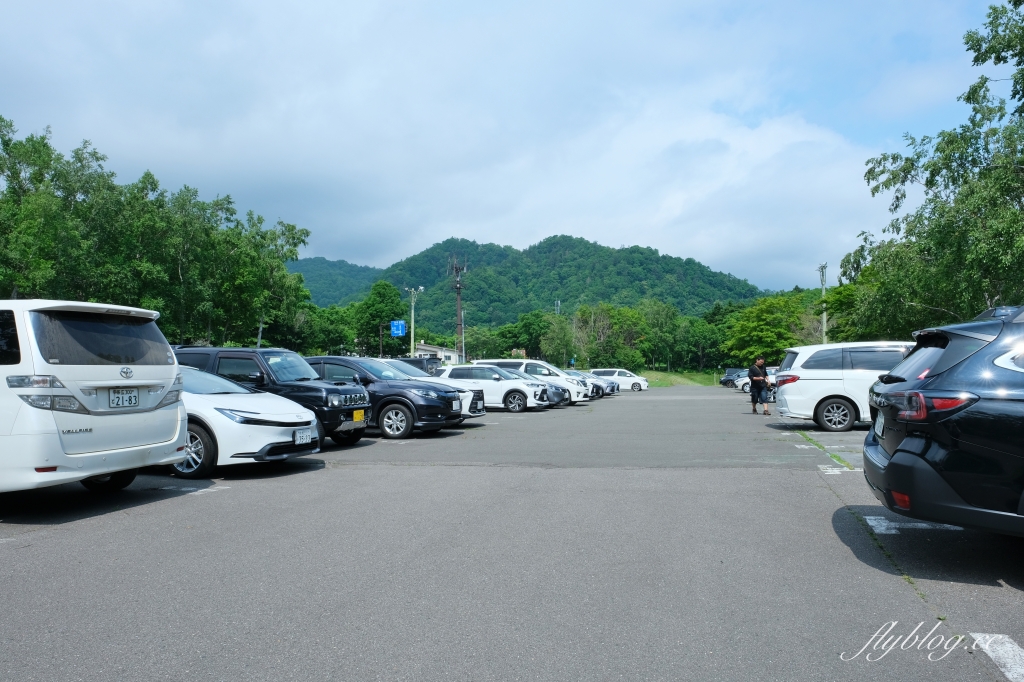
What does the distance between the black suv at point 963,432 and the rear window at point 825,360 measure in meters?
11.0

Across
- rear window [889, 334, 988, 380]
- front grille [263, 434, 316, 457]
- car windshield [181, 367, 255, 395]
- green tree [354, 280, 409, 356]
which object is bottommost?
front grille [263, 434, 316, 457]

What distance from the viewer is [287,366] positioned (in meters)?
13.1

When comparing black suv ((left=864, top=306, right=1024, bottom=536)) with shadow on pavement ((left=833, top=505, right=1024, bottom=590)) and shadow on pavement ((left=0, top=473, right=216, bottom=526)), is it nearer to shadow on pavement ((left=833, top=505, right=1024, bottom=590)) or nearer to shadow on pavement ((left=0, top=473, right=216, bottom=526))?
shadow on pavement ((left=833, top=505, right=1024, bottom=590))

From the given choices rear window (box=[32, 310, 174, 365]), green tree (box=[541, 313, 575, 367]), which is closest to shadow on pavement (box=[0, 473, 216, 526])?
rear window (box=[32, 310, 174, 365])

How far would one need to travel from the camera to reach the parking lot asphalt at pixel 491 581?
364 centimetres

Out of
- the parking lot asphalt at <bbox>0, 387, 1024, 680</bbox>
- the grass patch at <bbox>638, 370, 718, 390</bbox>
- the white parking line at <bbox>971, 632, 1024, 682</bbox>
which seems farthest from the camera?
the grass patch at <bbox>638, 370, 718, 390</bbox>

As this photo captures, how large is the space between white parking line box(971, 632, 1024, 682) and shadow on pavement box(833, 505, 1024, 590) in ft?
3.48

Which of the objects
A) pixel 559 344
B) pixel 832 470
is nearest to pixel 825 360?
pixel 832 470

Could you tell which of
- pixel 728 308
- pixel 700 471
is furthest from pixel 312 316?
pixel 700 471

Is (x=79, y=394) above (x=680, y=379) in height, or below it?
above

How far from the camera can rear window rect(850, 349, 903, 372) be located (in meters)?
15.6

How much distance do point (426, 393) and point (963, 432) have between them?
10929mm

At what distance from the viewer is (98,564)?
17.8 ft

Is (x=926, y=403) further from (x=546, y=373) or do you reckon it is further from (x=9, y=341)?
(x=546, y=373)
